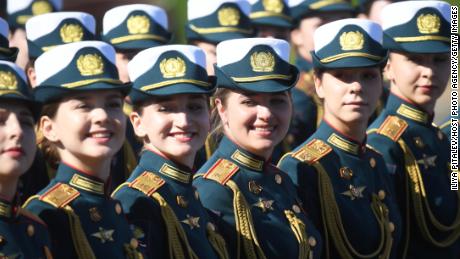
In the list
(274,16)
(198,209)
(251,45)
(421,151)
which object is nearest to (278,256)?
(198,209)

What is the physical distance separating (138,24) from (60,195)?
370cm

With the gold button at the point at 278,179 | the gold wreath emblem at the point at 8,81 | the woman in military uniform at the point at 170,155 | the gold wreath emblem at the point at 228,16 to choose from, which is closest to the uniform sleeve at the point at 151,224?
the woman in military uniform at the point at 170,155

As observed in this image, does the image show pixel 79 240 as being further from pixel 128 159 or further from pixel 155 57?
pixel 128 159

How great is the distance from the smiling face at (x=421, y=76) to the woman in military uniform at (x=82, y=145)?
9.84ft

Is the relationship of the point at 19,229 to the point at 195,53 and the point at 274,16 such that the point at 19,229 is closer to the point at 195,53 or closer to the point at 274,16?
the point at 195,53

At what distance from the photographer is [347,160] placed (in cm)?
984

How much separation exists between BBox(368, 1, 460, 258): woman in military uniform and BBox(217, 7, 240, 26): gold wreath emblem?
2010 millimetres

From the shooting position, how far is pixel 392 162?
10383 millimetres

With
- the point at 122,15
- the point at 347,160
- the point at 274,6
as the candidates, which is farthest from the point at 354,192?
the point at 274,6

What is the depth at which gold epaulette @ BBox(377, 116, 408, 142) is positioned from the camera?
1048 centimetres

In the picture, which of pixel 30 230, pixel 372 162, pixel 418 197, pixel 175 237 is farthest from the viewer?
pixel 418 197

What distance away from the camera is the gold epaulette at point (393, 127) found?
1048cm

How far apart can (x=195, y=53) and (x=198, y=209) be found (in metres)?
0.90

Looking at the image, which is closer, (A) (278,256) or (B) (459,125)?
(A) (278,256)
